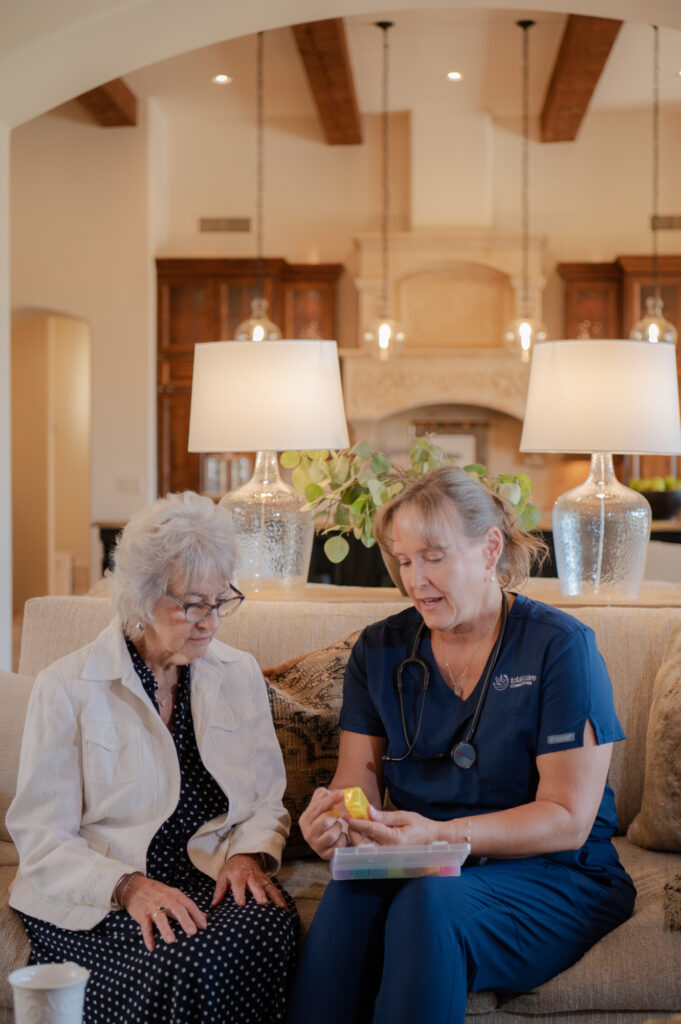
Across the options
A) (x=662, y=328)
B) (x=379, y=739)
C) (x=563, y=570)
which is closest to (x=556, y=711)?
(x=379, y=739)

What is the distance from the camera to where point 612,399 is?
2.64 metres

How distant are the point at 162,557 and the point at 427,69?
20.6ft

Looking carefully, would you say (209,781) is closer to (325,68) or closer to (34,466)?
(325,68)

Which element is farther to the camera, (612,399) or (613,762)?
(612,399)

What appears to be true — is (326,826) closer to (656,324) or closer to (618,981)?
(618,981)

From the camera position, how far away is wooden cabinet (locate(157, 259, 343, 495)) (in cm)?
799

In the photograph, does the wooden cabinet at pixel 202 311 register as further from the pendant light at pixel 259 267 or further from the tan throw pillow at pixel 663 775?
the tan throw pillow at pixel 663 775

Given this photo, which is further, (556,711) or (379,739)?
(379,739)

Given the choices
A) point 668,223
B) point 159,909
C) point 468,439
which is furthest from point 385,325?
point 159,909

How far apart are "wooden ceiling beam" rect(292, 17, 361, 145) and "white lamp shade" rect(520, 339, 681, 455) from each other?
3.22m

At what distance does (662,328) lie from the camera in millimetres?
6660

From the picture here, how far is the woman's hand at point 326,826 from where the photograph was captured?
1.73m

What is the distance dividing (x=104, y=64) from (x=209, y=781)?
3.33 meters

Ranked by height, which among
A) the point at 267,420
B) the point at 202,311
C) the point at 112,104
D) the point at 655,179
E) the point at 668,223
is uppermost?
the point at 112,104
